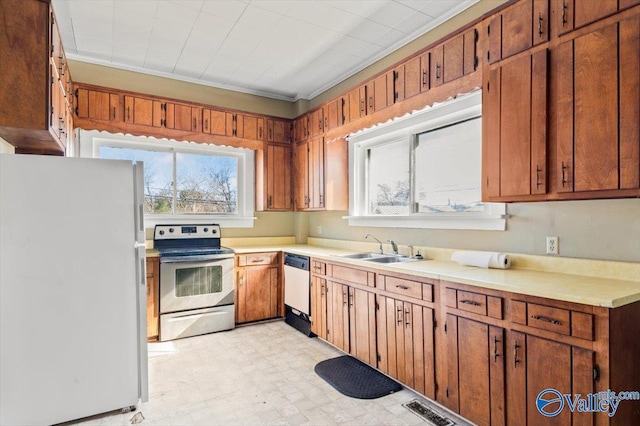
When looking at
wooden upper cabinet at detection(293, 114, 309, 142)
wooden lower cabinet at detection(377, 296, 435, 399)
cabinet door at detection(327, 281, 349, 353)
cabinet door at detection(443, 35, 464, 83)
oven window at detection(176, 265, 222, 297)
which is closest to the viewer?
wooden lower cabinet at detection(377, 296, 435, 399)

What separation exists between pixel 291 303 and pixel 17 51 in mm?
3193

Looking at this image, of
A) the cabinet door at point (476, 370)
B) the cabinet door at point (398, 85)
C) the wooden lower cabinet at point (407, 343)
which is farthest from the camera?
the cabinet door at point (398, 85)

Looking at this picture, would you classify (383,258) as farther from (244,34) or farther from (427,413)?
(244,34)

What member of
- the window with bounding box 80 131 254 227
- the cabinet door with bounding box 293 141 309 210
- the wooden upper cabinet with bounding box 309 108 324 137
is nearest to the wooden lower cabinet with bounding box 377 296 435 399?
the cabinet door with bounding box 293 141 309 210

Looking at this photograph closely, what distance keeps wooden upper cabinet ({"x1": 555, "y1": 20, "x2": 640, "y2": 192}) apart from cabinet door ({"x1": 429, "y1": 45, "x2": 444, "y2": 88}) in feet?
2.76

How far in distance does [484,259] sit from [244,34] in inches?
110

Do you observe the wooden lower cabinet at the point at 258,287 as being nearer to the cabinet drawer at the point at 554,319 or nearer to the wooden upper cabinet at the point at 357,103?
the wooden upper cabinet at the point at 357,103

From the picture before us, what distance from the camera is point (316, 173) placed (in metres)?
4.36

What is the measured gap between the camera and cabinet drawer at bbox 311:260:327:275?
3.51m

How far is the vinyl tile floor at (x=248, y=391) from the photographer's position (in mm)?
2270

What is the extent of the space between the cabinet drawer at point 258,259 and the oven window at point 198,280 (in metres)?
0.28

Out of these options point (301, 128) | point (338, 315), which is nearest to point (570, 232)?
point (338, 315)

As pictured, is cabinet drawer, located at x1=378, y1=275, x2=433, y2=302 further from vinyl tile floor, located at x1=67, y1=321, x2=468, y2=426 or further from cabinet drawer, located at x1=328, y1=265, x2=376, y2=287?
vinyl tile floor, located at x1=67, y1=321, x2=468, y2=426

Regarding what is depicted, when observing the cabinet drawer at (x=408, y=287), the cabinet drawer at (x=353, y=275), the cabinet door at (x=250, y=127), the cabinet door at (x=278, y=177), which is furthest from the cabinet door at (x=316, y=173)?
the cabinet drawer at (x=408, y=287)
